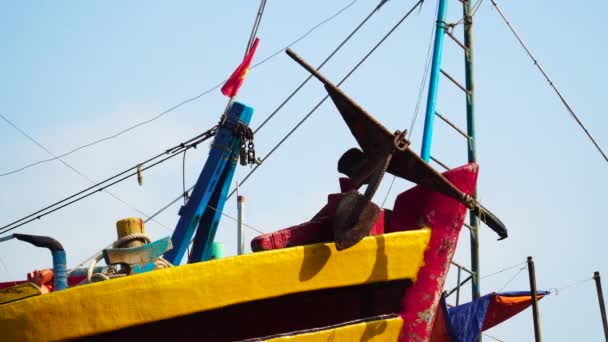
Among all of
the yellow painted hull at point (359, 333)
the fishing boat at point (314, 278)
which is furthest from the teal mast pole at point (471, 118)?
the yellow painted hull at point (359, 333)

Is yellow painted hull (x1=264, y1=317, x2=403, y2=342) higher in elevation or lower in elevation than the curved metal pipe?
lower

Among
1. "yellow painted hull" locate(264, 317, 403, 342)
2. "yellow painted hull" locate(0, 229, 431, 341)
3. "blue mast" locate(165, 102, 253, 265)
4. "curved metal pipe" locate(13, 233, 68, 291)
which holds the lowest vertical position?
"yellow painted hull" locate(264, 317, 403, 342)

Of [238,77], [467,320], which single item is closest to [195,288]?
[238,77]

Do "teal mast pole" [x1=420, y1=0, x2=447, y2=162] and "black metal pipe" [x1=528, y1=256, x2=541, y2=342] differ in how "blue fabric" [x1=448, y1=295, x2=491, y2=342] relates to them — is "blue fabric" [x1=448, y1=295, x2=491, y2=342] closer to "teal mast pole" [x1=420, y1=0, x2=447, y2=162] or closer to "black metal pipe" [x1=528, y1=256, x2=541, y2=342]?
"black metal pipe" [x1=528, y1=256, x2=541, y2=342]

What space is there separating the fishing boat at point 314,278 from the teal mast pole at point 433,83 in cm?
153

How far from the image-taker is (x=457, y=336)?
1381 cm

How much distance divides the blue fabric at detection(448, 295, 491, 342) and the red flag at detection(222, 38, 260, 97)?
4216mm

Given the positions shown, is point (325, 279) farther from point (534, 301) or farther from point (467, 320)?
point (467, 320)

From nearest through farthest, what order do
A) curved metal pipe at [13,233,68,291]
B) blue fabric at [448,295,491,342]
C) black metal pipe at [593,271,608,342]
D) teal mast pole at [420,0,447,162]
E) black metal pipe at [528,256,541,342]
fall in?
curved metal pipe at [13,233,68,291], teal mast pole at [420,0,447,162], black metal pipe at [528,256,541,342], blue fabric at [448,295,491,342], black metal pipe at [593,271,608,342]

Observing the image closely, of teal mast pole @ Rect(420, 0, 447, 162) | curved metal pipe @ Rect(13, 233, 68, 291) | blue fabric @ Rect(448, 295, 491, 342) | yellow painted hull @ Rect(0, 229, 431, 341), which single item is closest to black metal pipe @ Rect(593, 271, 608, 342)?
blue fabric @ Rect(448, 295, 491, 342)

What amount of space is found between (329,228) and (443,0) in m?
4.82

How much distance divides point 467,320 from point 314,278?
5.95 m

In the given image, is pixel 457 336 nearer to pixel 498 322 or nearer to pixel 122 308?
pixel 498 322

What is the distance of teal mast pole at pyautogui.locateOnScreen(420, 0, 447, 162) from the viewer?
1118 cm
